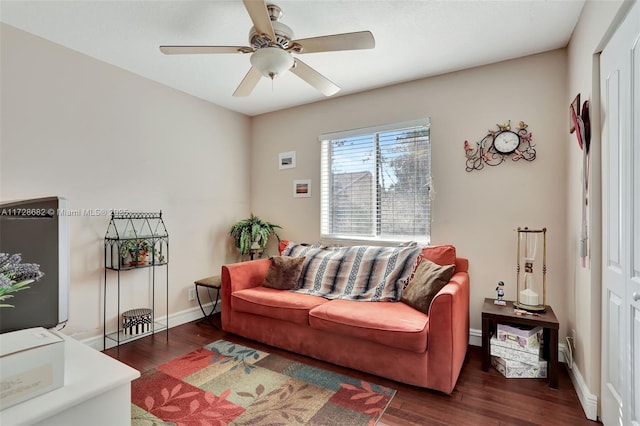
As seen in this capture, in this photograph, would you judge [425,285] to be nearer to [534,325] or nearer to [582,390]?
[534,325]

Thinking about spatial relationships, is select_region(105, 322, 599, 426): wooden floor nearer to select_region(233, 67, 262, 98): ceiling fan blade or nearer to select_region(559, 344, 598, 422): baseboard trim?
select_region(559, 344, 598, 422): baseboard trim

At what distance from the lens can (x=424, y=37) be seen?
97.0 inches

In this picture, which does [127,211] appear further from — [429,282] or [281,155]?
[429,282]

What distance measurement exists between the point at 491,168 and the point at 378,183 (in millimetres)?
1087

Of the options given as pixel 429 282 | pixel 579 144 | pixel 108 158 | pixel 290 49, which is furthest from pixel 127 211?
pixel 579 144

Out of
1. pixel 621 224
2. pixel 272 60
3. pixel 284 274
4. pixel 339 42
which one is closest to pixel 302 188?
pixel 284 274

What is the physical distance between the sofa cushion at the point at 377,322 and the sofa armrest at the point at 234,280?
35.9 inches

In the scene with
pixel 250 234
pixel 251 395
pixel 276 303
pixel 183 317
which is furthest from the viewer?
pixel 250 234

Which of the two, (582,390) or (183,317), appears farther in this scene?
(183,317)

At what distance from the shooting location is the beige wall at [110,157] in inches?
95.7

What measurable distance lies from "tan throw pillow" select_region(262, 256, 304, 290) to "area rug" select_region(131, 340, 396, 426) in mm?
707

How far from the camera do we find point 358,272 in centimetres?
301

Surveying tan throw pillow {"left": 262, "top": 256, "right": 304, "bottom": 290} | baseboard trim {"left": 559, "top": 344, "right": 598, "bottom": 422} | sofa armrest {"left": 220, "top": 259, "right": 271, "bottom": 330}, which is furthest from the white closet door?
sofa armrest {"left": 220, "top": 259, "right": 271, "bottom": 330}

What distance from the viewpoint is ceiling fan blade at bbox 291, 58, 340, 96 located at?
2.22 meters
